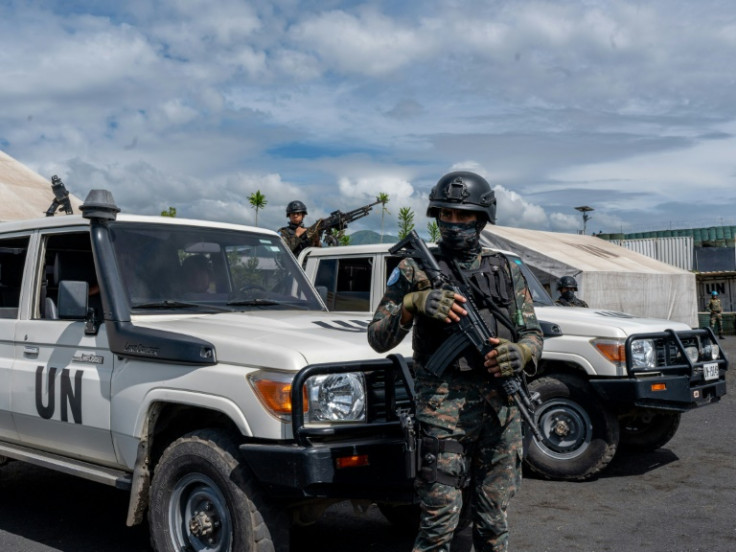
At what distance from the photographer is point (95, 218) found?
4.64m

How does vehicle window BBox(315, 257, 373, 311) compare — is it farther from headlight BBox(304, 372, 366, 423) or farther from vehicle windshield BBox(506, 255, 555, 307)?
headlight BBox(304, 372, 366, 423)

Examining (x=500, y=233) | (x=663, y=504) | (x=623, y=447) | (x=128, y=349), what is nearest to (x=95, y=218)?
(x=128, y=349)

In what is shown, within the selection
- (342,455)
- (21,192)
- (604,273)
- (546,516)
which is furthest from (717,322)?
(342,455)

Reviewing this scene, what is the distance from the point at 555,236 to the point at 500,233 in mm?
6413

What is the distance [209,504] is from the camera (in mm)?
3936

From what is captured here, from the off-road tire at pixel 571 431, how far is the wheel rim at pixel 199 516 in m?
3.40

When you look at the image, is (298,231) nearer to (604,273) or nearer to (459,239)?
(459,239)

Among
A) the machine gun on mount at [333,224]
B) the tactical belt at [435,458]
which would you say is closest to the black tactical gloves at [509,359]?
the tactical belt at [435,458]

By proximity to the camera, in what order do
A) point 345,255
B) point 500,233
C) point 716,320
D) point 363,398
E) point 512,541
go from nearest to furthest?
point 363,398 → point 512,541 → point 345,255 → point 500,233 → point 716,320

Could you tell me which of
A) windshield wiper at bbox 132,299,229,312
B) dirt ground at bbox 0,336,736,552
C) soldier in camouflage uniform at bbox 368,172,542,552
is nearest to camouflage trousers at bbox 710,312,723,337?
dirt ground at bbox 0,336,736,552

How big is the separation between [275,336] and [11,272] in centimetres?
252

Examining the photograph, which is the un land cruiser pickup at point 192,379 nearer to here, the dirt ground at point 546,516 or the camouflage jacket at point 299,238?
the dirt ground at point 546,516

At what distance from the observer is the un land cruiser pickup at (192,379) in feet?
12.1

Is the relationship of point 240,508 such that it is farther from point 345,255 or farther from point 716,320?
point 716,320
